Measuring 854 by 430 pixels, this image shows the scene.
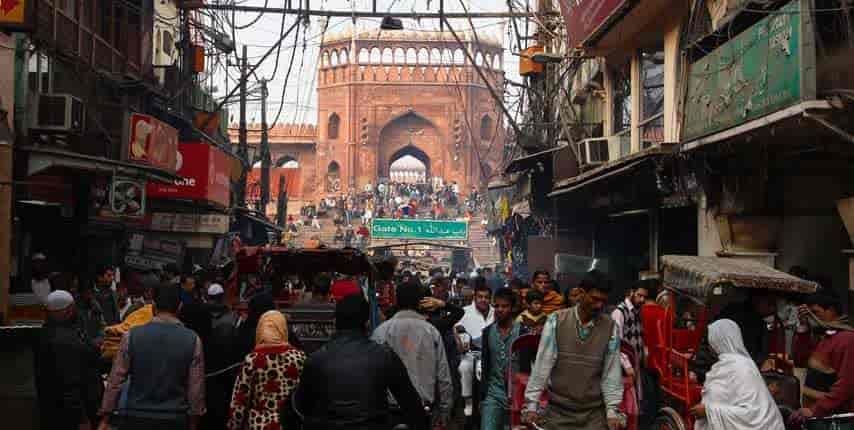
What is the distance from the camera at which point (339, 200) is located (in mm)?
54906

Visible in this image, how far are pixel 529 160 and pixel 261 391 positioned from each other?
1554cm

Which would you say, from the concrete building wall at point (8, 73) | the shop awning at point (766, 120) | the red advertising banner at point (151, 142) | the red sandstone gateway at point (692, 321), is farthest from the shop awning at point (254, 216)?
the red sandstone gateway at point (692, 321)

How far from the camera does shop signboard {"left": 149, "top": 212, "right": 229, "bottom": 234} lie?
65.0 feet

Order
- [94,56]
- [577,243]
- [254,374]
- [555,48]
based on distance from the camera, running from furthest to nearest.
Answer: [555,48] < [577,243] < [94,56] < [254,374]

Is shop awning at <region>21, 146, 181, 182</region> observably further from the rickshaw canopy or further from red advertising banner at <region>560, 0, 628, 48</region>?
the rickshaw canopy

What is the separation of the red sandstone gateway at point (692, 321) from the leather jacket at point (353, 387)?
2.32 meters

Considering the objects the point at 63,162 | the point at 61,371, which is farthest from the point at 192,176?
the point at 61,371

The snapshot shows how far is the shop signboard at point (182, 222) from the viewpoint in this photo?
1981 cm

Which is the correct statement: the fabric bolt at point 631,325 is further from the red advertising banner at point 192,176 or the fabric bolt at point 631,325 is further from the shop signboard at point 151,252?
the red advertising banner at point 192,176

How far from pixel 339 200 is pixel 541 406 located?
162 feet

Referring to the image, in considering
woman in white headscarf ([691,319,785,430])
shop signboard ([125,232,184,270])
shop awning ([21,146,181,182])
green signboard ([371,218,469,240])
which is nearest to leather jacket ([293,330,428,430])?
woman in white headscarf ([691,319,785,430])

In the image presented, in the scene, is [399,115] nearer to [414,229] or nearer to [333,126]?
[333,126]

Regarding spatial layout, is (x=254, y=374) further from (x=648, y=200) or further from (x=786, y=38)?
(x=648, y=200)

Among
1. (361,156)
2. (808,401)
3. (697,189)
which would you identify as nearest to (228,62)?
(697,189)
